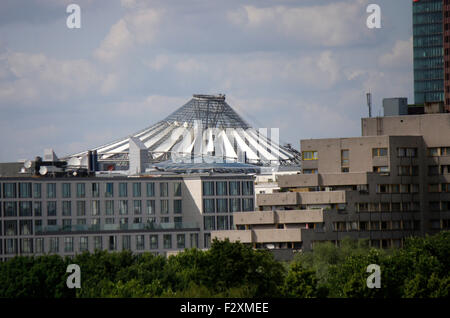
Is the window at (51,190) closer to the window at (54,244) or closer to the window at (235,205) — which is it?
the window at (54,244)

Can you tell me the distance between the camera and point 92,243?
514ft

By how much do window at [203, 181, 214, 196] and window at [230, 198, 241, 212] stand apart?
270 centimetres

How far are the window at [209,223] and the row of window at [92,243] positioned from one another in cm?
Result: 442

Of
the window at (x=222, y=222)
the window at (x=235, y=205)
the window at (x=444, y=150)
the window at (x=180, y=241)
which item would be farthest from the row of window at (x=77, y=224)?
the window at (x=444, y=150)

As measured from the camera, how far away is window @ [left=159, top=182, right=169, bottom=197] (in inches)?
6594

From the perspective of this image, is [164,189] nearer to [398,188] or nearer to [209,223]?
[209,223]

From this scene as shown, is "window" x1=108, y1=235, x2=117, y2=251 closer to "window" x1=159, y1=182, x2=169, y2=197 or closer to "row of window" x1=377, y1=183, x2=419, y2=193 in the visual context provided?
"window" x1=159, y1=182, x2=169, y2=197

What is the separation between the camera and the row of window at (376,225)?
129000 mm

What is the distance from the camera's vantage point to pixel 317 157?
138 meters

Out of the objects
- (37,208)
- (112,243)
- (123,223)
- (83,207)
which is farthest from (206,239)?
(37,208)

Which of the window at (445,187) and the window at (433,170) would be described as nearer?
the window at (433,170)

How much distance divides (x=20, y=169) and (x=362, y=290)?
94.2 metres
